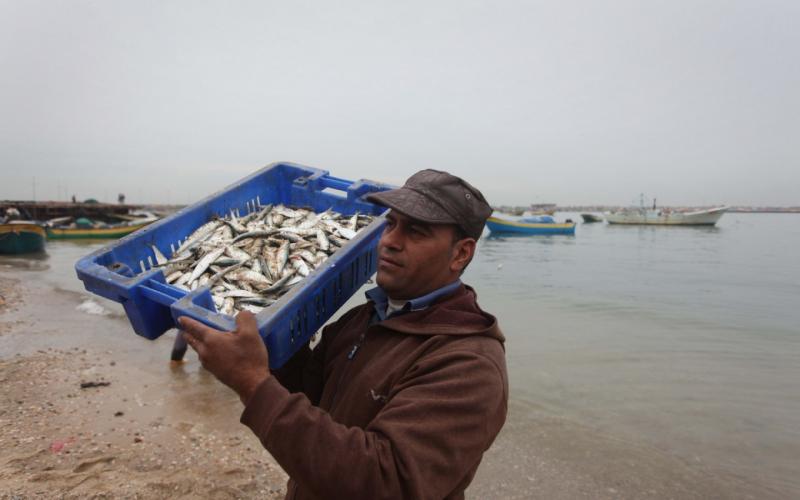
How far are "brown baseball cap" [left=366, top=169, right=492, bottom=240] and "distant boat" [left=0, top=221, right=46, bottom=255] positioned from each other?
29007 millimetres

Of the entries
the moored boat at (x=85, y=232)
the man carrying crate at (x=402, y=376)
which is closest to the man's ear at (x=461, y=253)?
the man carrying crate at (x=402, y=376)

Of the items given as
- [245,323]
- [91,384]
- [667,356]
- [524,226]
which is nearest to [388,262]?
[245,323]

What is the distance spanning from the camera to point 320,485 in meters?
1.18

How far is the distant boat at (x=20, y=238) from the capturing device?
23656 millimetres

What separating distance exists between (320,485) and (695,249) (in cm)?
4113

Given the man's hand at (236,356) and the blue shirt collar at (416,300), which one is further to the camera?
the blue shirt collar at (416,300)

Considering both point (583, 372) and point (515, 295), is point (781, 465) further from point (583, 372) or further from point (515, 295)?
point (515, 295)

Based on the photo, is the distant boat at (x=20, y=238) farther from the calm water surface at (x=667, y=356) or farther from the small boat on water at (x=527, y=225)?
the small boat on water at (x=527, y=225)

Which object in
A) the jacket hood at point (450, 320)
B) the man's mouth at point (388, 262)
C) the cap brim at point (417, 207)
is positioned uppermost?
the cap brim at point (417, 207)

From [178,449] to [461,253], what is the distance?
4.30 metres

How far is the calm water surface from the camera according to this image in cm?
640

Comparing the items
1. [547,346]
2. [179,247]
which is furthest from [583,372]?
[179,247]

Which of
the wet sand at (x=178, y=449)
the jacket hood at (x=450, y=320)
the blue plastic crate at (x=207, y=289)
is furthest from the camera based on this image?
the wet sand at (x=178, y=449)

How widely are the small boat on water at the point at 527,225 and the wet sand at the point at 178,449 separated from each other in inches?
1577
